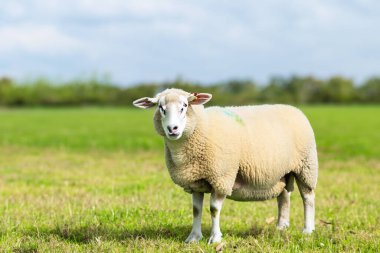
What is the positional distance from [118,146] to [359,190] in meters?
12.8

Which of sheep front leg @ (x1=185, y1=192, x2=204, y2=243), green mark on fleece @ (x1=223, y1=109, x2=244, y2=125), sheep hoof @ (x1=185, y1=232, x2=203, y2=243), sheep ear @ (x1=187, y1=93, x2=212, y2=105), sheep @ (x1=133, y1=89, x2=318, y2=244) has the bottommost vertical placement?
sheep hoof @ (x1=185, y1=232, x2=203, y2=243)

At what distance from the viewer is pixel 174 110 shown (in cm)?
595

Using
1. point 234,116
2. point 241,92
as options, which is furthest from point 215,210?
point 241,92

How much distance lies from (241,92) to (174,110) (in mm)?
127962

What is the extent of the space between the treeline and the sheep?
9696 cm

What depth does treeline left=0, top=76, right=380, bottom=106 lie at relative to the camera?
384ft

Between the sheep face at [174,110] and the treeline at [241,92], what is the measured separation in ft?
322

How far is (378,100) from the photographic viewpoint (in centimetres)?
11812

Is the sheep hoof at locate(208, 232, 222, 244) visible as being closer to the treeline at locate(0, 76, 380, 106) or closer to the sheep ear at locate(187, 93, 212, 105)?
the sheep ear at locate(187, 93, 212, 105)

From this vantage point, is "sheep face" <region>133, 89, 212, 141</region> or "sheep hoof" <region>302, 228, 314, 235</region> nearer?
"sheep face" <region>133, 89, 212, 141</region>

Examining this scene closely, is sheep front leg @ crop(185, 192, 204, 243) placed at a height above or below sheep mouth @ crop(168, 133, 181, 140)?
below

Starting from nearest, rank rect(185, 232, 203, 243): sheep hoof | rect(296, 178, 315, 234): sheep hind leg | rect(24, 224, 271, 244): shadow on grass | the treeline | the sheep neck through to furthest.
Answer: the sheep neck, rect(185, 232, 203, 243): sheep hoof, rect(24, 224, 271, 244): shadow on grass, rect(296, 178, 315, 234): sheep hind leg, the treeline

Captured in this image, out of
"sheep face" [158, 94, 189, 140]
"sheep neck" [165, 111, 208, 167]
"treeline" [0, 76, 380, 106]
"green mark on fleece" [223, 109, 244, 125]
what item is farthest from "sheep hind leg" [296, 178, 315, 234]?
"treeline" [0, 76, 380, 106]

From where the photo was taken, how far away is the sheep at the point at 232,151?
6258mm
